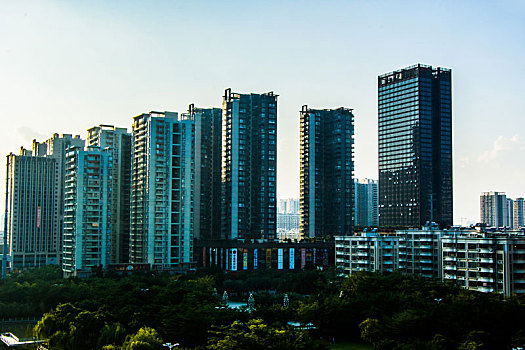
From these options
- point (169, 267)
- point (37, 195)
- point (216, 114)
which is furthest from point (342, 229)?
point (37, 195)

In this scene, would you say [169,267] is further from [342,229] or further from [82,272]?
[342,229]

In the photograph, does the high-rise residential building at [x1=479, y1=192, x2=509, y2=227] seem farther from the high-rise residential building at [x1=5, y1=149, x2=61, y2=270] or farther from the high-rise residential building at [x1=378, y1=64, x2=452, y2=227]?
the high-rise residential building at [x1=5, y1=149, x2=61, y2=270]

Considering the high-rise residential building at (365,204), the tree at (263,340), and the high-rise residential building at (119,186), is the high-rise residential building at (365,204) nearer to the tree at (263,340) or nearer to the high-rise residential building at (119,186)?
the high-rise residential building at (119,186)

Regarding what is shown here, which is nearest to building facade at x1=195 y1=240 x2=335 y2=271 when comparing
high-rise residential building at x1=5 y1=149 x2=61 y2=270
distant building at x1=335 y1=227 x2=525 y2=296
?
distant building at x1=335 y1=227 x2=525 y2=296

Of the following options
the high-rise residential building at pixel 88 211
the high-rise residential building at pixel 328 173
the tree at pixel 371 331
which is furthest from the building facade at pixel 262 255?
the tree at pixel 371 331

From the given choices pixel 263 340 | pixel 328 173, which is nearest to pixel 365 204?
pixel 328 173

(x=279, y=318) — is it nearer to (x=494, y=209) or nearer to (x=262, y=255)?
(x=262, y=255)
